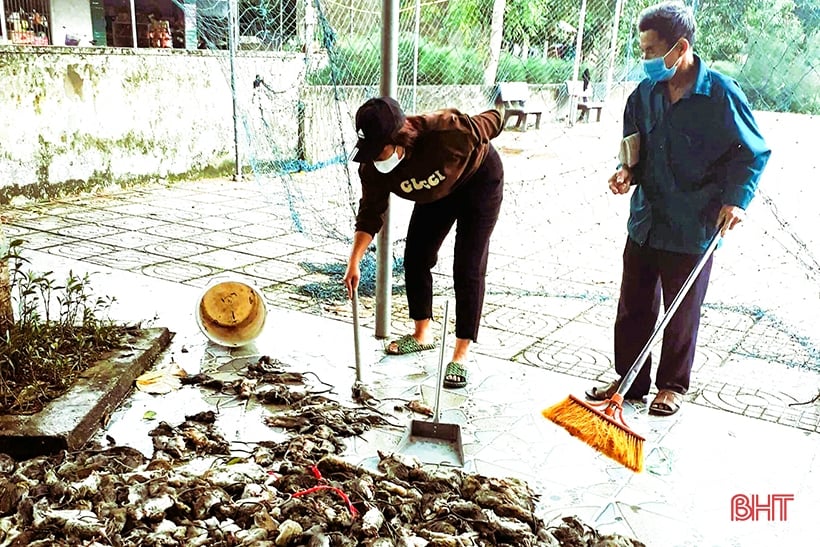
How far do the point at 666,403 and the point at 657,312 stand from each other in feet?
1.31

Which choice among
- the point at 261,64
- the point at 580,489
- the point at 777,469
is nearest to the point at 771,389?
the point at 777,469

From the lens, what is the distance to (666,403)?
3119 millimetres

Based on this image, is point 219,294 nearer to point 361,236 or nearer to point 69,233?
point 361,236

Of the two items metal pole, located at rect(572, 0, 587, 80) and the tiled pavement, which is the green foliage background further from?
the tiled pavement

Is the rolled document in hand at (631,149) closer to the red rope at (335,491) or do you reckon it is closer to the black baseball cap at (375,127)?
the black baseball cap at (375,127)

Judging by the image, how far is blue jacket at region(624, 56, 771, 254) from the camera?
8.97ft

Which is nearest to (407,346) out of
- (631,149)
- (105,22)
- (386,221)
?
(386,221)

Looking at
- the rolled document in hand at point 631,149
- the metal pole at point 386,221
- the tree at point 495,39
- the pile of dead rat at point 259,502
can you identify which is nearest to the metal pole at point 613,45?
the tree at point 495,39

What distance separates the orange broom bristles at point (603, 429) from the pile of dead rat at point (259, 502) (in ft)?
0.92

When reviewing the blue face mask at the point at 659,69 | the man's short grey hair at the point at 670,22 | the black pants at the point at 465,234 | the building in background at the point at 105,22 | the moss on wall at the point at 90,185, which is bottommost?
the moss on wall at the point at 90,185

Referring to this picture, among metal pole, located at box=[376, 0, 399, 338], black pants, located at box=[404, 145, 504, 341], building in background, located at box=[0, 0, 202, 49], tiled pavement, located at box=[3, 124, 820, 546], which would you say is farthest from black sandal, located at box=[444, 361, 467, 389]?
building in background, located at box=[0, 0, 202, 49]

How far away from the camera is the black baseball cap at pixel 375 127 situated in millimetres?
2756

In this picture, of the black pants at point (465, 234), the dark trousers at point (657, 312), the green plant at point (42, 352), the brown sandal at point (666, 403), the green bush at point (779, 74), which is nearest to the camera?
the green plant at point (42, 352)

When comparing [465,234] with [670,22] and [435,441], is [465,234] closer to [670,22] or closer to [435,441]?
[435,441]
